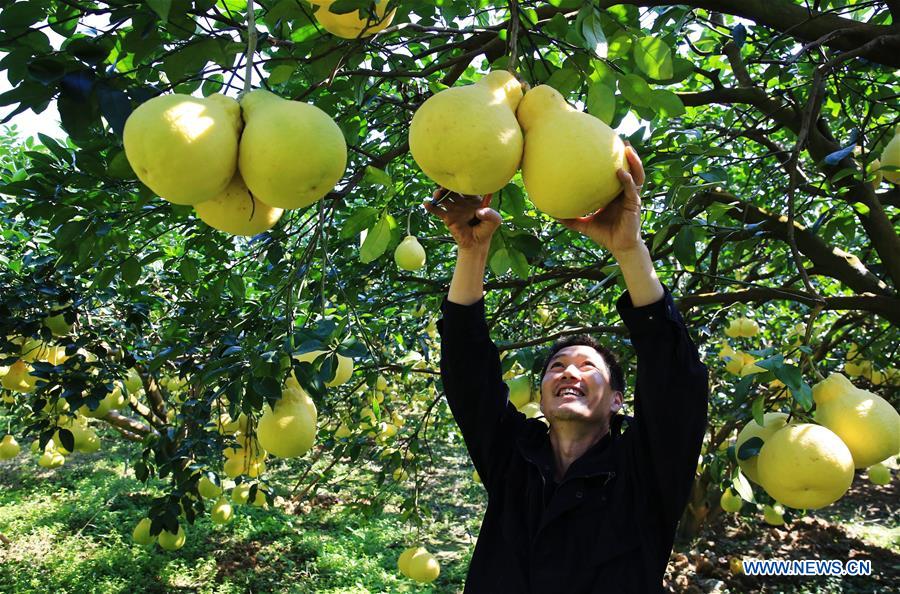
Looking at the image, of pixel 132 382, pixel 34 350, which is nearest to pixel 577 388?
pixel 34 350

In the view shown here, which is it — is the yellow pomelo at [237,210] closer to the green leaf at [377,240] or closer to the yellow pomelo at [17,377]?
the green leaf at [377,240]

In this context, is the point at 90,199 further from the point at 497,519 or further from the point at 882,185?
the point at 882,185

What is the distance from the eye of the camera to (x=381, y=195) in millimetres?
1900

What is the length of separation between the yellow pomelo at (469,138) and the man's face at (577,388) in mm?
1424

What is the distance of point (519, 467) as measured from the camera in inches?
89.2

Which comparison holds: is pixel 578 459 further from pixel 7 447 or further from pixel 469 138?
pixel 7 447

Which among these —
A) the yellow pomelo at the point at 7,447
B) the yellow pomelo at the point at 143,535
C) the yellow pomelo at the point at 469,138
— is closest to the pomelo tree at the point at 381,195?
the yellow pomelo at the point at 469,138

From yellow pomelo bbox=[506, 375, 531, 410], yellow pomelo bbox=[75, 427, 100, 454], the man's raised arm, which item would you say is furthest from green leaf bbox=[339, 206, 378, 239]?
yellow pomelo bbox=[75, 427, 100, 454]

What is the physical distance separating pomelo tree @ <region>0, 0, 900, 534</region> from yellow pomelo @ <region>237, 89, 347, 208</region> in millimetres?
110

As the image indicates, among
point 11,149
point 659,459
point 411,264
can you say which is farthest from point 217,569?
point 659,459

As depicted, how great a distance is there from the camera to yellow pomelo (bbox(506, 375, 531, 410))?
341 centimetres

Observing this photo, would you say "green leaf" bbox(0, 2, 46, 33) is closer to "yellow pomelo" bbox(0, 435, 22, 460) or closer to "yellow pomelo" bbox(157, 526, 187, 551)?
"yellow pomelo" bbox(157, 526, 187, 551)

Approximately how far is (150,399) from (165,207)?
4.37 m

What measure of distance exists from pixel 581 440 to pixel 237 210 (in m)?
1.63
